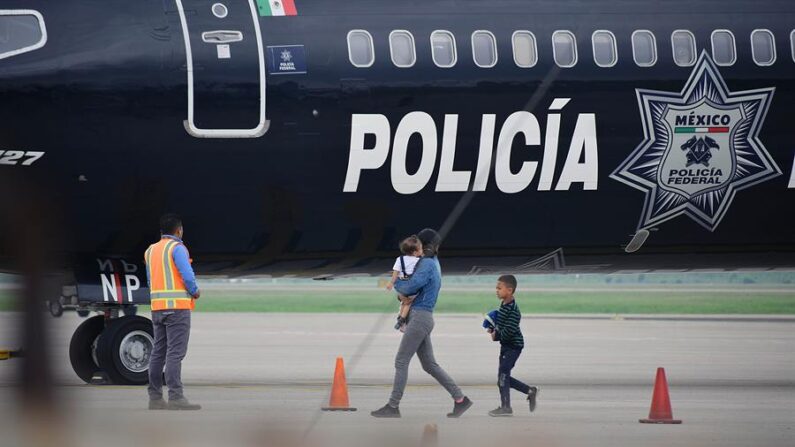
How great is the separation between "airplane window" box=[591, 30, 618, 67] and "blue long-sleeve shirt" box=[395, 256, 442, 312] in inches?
163

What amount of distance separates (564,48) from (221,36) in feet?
13.7

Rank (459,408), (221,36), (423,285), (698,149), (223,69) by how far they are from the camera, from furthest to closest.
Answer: (698,149) < (221,36) < (223,69) < (423,285) < (459,408)

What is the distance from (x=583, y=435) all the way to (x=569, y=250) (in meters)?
5.02

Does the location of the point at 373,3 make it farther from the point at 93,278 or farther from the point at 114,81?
the point at 93,278

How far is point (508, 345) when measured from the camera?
12375 millimetres

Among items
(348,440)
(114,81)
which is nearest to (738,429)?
(348,440)

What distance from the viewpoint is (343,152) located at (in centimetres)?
1426

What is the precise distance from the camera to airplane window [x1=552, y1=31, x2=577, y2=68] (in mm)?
14773

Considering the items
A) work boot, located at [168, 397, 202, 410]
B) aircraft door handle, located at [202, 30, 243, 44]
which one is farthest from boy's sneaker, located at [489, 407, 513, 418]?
aircraft door handle, located at [202, 30, 243, 44]

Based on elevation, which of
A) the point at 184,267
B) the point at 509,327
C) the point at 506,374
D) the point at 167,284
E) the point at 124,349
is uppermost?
the point at 184,267

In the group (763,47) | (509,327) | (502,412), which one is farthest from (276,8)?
(763,47)

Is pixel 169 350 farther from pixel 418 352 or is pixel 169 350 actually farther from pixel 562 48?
pixel 562 48

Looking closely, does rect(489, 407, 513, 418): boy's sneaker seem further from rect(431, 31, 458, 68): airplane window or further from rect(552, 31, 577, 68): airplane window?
rect(552, 31, 577, 68): airplane window

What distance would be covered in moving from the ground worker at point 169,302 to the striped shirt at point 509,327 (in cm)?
316
